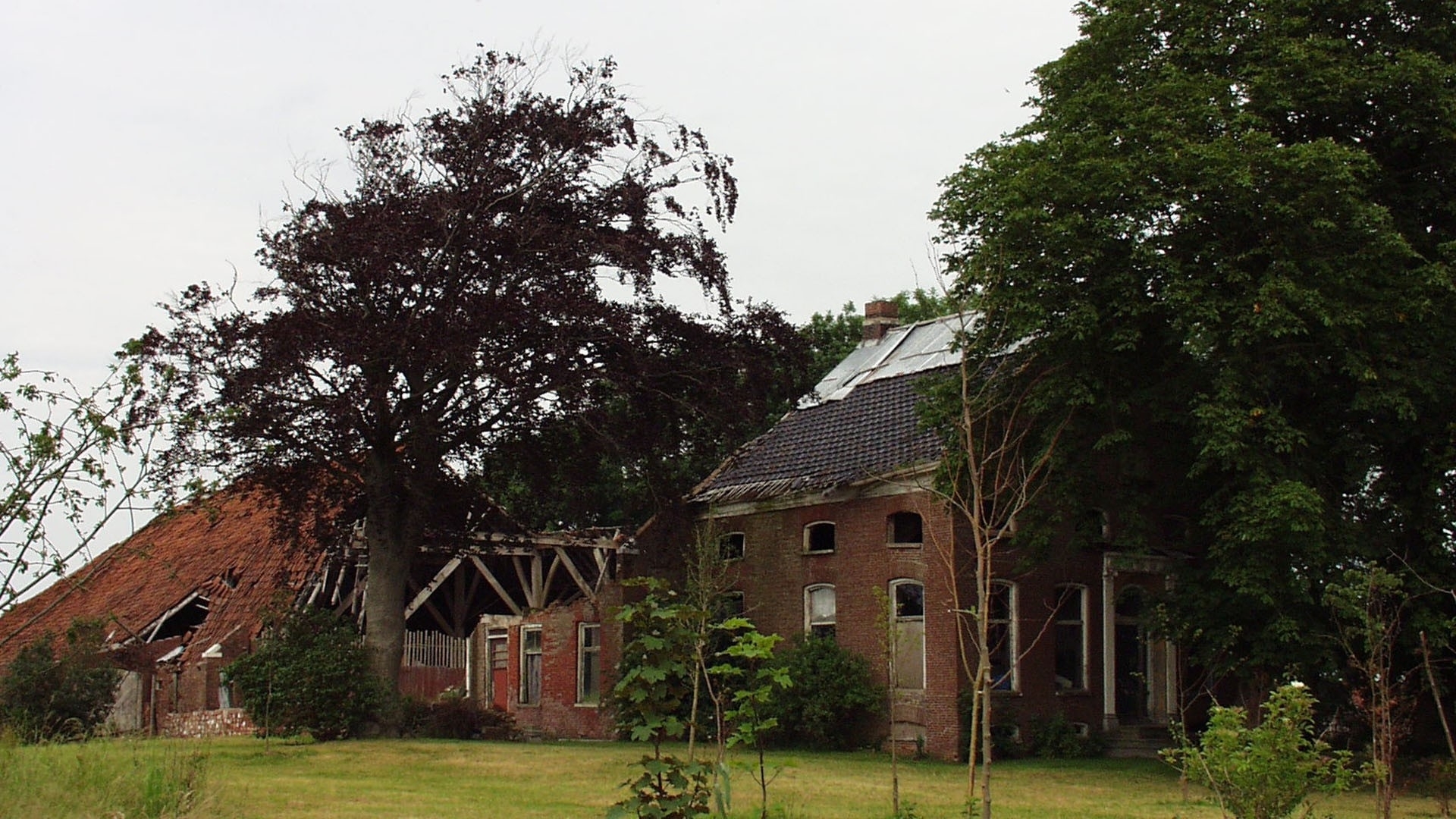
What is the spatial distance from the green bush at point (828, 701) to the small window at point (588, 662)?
7.32 meters

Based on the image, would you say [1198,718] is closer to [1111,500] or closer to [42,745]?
[1111,500]

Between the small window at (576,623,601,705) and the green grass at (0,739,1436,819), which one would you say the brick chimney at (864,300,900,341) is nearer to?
the small window at (576,623,601,705)

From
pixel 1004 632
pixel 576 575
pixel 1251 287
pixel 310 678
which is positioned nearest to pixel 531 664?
pixel 576 575

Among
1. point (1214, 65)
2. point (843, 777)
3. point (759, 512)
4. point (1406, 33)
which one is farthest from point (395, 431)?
point (1406, 33)

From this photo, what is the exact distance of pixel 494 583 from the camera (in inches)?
1332

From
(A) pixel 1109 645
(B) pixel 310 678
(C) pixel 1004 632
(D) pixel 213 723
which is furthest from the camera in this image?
(D) pixel 213 723

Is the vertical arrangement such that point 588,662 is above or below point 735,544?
below

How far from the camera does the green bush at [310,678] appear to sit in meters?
24.3

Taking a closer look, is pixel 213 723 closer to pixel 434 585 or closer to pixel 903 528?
pixel 434 585

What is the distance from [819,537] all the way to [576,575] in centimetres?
647

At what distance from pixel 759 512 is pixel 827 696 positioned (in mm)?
4957

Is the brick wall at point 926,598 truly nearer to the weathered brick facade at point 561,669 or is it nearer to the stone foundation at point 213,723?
the weathered brick facade at point 561,669

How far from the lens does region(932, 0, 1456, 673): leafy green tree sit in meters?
20.4

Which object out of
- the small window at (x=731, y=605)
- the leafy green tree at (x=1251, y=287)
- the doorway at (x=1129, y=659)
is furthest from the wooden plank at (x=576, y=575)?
the leafy green tree at (x=1251, y=287)
